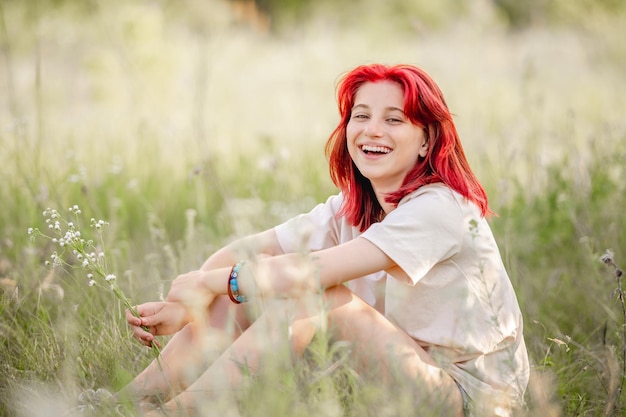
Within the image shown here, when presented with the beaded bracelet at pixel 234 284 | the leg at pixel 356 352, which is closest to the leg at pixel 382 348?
the leg at pixel 356 352

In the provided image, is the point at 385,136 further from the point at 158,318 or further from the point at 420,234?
the point at 158,318

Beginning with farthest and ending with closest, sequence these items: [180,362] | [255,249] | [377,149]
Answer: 1. [255,249]
2. [377,149]
3. [180,362]

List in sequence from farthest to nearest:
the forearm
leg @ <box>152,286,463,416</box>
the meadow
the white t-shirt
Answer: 1. the forearm
2. the meadow
3. the white t-shirt
4. leg @ <box>152,286,463,416</box>

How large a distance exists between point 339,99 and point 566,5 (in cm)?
581

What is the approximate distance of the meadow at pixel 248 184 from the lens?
81.5 inches

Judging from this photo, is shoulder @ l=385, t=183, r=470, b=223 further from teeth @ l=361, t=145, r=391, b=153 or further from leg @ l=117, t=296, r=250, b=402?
leg @ l=117, t=296, r=250, b=402

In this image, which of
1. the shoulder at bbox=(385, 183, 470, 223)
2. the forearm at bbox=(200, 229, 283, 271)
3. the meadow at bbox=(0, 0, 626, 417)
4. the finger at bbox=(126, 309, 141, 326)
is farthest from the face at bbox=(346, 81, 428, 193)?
the finger at bbox=(126, 309, 141, 326)

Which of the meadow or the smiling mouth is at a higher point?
the smiling mouth

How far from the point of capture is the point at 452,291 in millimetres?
1996

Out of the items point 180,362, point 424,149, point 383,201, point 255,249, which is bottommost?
point 180,362

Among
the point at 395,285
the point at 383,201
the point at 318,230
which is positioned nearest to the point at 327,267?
the point at 395,285

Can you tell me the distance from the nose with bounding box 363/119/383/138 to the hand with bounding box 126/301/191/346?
0.76 meters

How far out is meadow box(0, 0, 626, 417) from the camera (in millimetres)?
2070

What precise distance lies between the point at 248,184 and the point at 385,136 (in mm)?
2088
